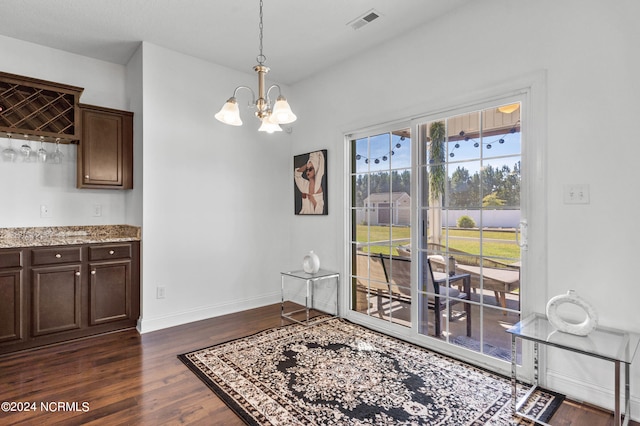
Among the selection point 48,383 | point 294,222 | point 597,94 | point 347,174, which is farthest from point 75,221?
point 597,94

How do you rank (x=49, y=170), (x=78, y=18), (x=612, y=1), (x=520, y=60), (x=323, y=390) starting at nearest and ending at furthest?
(x=612, y=1), (x=323, y=390), (x=520, y=60), (x=78, y=18), (x=49, y=170)

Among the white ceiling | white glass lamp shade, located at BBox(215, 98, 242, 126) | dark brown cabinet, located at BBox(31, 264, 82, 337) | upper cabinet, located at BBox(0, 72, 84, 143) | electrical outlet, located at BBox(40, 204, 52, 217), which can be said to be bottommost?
dark brown cabinet, located at BBox(31, 264, 82, 337)

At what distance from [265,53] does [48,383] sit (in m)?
3.49

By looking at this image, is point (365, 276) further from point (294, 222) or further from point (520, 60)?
point (520, 60)

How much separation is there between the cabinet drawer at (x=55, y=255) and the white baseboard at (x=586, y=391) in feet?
13.3

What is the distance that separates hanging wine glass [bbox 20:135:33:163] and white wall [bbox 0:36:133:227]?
0.05 metres

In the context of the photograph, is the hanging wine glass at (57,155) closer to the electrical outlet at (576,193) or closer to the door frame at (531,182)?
the door frame at (531,182)

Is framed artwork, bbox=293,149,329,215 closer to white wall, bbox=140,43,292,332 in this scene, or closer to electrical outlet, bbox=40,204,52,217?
white wall, bbox=140,43,292,332

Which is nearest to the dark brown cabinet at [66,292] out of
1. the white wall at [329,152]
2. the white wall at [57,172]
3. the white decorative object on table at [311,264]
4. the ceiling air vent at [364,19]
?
the white wall at [329,152]

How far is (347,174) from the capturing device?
393 cm

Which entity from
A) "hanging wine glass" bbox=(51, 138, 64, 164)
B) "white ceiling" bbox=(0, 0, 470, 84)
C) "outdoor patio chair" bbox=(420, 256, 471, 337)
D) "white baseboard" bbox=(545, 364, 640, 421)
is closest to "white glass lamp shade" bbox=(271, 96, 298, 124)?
"white ceiling" bbox=(0, 0, 470, 84)

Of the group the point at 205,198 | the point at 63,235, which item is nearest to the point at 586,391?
the point at 205,198

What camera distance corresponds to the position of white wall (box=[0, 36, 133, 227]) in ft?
11.1

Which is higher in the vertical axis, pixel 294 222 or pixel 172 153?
pixel 172 153
